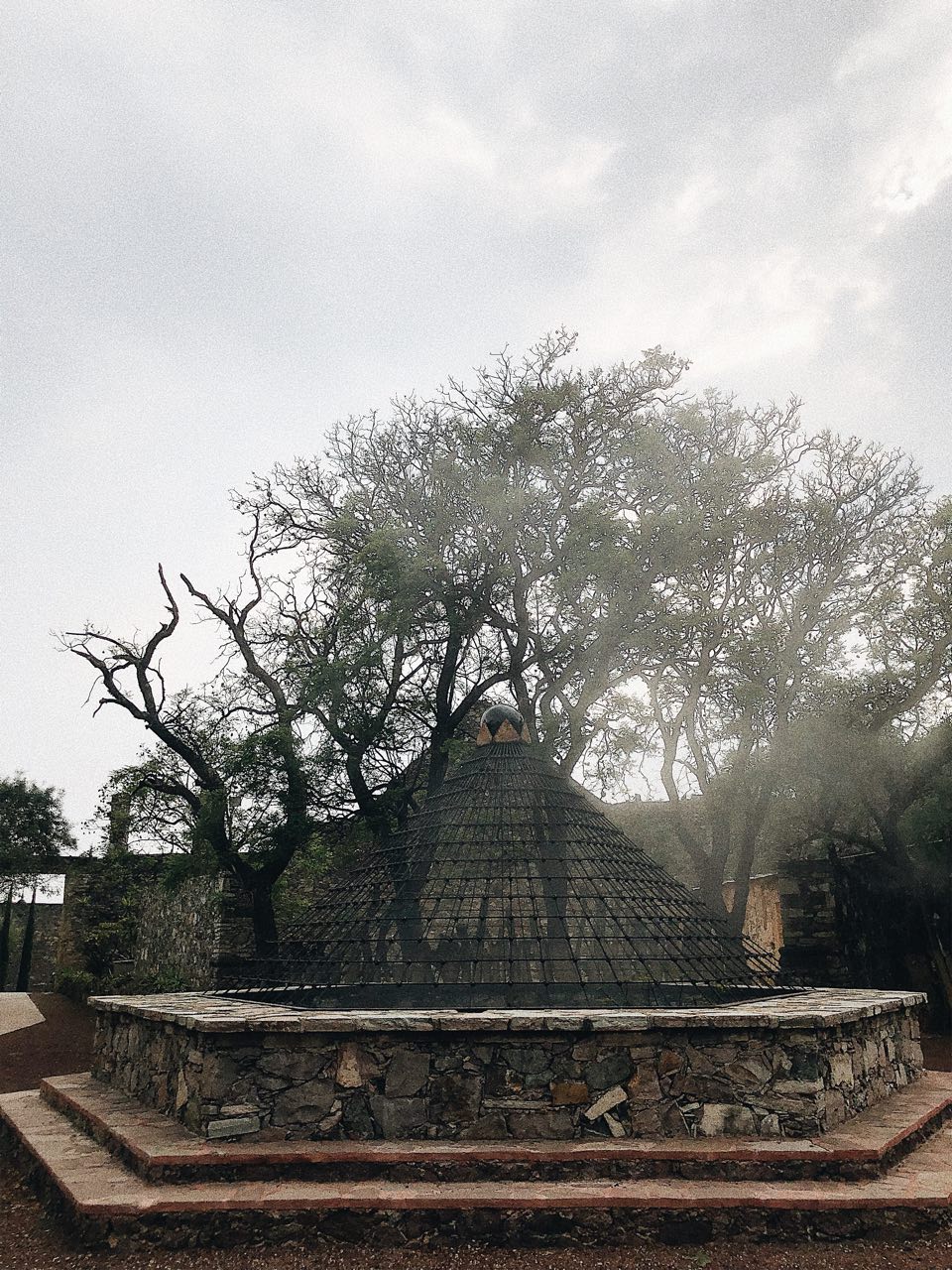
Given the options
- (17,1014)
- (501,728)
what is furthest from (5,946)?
(501,728)

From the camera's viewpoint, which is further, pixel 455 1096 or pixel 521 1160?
pixel 455 1096

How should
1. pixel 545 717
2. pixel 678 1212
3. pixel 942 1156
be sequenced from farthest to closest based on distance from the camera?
1. pixel 545 717
2. pixel 942 1156
3. pixel 678 1212

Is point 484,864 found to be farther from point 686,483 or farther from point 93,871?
point 93,871

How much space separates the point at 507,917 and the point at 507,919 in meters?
0.06

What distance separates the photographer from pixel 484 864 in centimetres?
616

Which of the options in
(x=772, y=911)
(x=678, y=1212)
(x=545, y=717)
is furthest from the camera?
(x=772, y=911)

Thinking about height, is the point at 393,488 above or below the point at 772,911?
above

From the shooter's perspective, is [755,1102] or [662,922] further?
[662,922]

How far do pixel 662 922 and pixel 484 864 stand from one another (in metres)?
1.28

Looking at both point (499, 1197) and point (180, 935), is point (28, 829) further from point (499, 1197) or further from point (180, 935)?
point (499, 1197)

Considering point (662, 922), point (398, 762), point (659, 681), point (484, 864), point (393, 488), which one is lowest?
point (662, 922)

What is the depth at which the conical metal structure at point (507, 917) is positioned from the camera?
5.65 metres

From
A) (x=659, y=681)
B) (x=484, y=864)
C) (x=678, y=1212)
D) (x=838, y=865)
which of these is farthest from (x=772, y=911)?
(x=678, y=1212)

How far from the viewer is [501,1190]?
Answer: 4023mm
